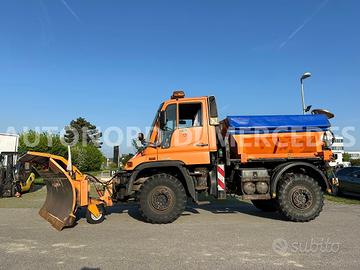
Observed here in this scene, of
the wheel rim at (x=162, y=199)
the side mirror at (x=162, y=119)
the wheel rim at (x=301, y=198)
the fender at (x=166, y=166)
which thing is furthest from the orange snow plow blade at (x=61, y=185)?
the wheel rim at (x=301, y=198)

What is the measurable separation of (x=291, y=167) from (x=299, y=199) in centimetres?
81

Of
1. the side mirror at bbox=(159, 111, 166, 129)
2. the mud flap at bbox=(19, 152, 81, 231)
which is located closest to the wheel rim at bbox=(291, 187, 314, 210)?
the side mirror at bbox=(159, 111, 166, 129)

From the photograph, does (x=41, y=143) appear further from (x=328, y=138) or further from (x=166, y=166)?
(x=328, y=138)

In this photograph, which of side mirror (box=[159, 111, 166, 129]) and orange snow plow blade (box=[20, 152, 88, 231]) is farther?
side mirror (box=[159, 111, 166, 129])

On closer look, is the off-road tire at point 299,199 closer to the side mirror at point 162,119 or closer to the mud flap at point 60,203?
the side mirror at point 162,119

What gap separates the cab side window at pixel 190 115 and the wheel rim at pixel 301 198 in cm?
290

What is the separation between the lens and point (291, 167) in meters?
8.65

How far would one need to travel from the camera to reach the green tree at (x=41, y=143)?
84.7 ft

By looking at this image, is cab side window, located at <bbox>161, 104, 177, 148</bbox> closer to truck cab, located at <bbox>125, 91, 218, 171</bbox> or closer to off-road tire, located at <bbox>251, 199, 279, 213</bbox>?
truck cab, located at <bbox>125, 91, 218, 171</bbox>

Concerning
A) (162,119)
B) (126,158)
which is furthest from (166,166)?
(126,158)

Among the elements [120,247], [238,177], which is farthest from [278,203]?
[120,247]

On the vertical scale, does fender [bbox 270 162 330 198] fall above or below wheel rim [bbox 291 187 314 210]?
above

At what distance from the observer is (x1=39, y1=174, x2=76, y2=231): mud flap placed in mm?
7754

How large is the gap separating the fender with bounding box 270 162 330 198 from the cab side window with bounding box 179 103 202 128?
7.45 feet
